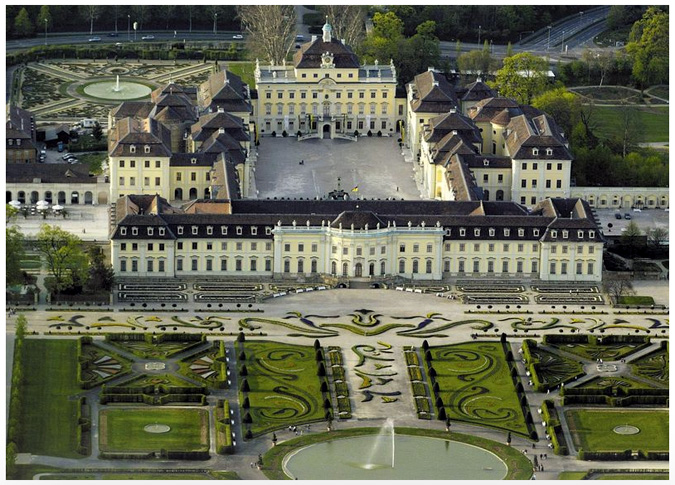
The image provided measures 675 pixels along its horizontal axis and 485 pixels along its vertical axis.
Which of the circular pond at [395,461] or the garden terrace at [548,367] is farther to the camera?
the garden terrace at [548,367]

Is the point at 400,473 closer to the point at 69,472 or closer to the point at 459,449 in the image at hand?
the point at 459,449

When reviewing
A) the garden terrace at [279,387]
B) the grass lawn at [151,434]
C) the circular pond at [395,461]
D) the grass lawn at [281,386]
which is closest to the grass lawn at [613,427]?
the circular pond at [395,461]

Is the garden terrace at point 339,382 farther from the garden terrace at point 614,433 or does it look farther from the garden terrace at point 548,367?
the garden terrace at point 614,433

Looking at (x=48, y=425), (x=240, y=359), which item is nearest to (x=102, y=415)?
(x=48, y=425)

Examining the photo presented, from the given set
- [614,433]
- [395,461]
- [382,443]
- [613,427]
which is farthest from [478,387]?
[395,461]

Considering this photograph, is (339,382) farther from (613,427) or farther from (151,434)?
(613,427)

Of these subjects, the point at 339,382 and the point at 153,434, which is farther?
the point at 339,382
